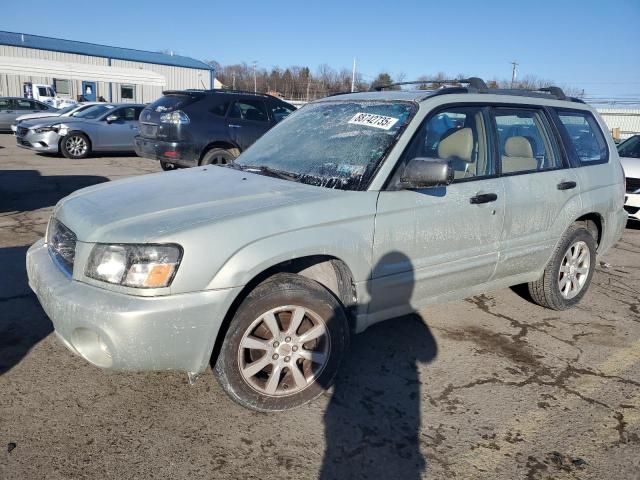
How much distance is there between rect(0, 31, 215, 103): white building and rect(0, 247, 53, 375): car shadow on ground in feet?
131

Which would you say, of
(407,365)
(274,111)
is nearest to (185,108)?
(274,111)

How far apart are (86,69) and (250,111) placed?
39808 mm

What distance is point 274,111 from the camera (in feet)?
33.3

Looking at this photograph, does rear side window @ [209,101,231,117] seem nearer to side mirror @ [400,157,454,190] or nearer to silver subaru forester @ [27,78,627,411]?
silver subaru forester @ [27,78,627,411]

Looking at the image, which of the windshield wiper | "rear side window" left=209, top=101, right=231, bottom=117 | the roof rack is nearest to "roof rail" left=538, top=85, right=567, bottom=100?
the roof rack

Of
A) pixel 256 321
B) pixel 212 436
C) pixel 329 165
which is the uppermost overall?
pixel 329 165

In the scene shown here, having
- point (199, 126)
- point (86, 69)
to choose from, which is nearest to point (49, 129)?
point (199, 126)

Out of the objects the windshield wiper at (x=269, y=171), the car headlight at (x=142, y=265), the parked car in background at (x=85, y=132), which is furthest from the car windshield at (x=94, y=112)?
the car headlight at (x=142, y=265)

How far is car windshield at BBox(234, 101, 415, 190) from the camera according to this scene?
3205mm

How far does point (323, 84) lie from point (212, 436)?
6096cm

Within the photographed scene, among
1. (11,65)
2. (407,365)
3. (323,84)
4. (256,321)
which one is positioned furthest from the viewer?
(323,84)

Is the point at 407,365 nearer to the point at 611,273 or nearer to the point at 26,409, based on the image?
the point at 26,409

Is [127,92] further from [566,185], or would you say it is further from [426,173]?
[426,173]

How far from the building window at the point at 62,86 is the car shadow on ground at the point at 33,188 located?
3577 centimetres
